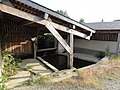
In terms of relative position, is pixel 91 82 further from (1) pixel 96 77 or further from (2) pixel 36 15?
(2) pixel 36 15

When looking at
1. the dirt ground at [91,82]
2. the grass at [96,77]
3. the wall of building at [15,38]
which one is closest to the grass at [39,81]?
the dirt ground at [91,82]

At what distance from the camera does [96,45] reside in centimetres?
1341

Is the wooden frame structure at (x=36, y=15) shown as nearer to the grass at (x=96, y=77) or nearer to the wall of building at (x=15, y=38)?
the grass at (x=96, y=77)

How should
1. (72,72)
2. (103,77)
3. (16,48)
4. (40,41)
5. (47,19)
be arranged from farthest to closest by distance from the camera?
(40,41) → (16,48) → (72,72) → (103,77) → (47,19)

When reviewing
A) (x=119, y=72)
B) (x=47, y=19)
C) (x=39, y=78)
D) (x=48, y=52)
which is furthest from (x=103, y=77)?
(x=48, y=52)

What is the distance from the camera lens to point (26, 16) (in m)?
5.64

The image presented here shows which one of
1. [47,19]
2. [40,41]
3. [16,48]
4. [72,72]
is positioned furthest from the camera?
[40,41]

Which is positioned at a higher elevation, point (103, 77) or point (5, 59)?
point (5, 59)

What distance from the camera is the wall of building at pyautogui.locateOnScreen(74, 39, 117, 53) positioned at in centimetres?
1231

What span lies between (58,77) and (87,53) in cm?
805

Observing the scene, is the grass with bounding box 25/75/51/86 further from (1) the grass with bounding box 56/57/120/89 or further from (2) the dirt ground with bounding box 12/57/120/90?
(1) the grass with bounding box 56/57/120/89

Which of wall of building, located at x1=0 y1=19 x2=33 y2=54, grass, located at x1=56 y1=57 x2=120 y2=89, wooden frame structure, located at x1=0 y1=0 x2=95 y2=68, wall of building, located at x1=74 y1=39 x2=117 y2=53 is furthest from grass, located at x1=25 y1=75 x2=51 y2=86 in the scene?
wall of building, located at x1=74 y1=39 x2=117 y2=53

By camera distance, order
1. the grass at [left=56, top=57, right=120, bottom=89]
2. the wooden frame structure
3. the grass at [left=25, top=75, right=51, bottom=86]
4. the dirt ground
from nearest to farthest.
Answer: the wooden frame structure
the dirt ground
the grass at [left=25, top=75, right=51, bottom=86]
the grass at [left=56, top=57, right=120, bottom=89]

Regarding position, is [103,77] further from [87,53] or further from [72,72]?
[87,53]
